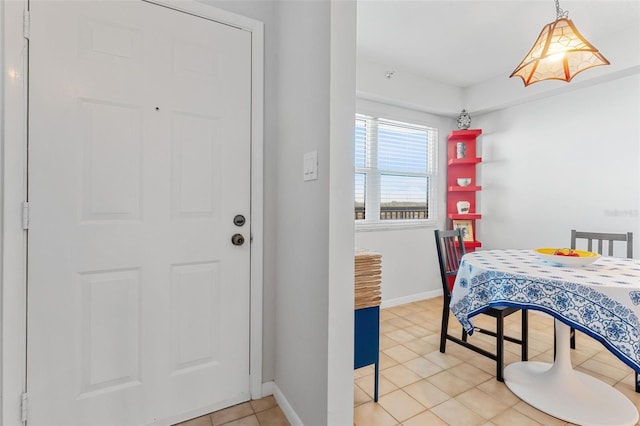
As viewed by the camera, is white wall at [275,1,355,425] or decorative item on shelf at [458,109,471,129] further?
decorative item on shelf at [458,109,471,129]

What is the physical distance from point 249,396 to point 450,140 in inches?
135

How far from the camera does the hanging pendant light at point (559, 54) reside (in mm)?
1626

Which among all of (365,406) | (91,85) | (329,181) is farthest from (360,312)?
(91,85)

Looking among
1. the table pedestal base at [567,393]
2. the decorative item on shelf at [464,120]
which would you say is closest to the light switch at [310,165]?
the table pedestal base at [567,393]

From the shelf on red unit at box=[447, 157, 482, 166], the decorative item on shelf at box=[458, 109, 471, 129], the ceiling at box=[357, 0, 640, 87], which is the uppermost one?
the ceiling at box=[357, 0, 640, 87]

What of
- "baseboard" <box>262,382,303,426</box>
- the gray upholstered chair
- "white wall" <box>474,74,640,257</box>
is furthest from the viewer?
"white wall" <box>474,74,640,257</box>

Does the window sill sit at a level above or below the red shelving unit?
below

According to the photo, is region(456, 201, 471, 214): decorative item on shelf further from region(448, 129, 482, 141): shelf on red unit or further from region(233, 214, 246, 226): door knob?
region(233, 214, 246, 226): door knob

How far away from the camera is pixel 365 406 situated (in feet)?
5.61

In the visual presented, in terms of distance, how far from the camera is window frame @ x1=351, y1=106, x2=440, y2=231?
10.6 feet

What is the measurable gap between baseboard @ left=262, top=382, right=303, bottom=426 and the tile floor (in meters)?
0.03

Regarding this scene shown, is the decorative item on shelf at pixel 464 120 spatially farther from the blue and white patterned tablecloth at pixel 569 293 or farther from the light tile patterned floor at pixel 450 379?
the light tile patterned floor at pixel 450 379

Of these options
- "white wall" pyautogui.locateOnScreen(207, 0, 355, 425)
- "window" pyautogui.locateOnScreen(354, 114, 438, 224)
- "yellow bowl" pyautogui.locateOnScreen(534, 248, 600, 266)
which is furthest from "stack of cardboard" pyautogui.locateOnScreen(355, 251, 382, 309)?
"window" pyautogui.locateOnScreen(354, 114, 438, 224)

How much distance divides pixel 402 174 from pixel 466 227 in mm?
1051
